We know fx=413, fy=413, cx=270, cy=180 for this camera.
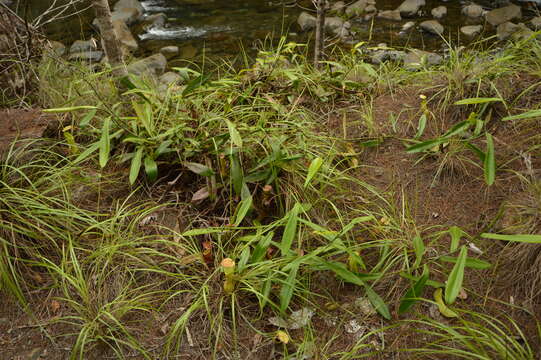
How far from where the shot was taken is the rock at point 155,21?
20.2 ft

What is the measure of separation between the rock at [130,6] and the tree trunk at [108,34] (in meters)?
4.30

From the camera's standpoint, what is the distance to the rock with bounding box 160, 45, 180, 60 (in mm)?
5273

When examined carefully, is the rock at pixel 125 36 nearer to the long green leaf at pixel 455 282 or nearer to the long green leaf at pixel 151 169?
the long green leaf at pixel 151 169

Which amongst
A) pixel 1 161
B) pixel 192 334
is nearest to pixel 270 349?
pixel 192 334

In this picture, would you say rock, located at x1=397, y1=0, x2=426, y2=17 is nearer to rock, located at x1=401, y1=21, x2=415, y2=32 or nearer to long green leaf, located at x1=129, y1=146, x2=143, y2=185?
rock, located at x1=401, y1=21, x2=415, y2=32

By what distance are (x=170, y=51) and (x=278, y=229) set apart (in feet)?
13.5

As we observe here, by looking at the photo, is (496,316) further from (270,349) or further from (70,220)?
(70,220)

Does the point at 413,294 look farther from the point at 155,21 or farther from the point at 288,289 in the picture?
the point at 155,21

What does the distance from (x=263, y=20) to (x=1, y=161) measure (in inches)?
192

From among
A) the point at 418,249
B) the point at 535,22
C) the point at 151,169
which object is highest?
the point at 151,169

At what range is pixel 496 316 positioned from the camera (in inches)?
59.4

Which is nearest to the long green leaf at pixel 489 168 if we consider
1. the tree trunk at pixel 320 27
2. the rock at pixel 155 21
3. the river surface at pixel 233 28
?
the tree trunk at pixel 320 27

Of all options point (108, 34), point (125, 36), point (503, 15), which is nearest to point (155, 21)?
point (125, 36)

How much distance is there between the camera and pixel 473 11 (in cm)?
596
